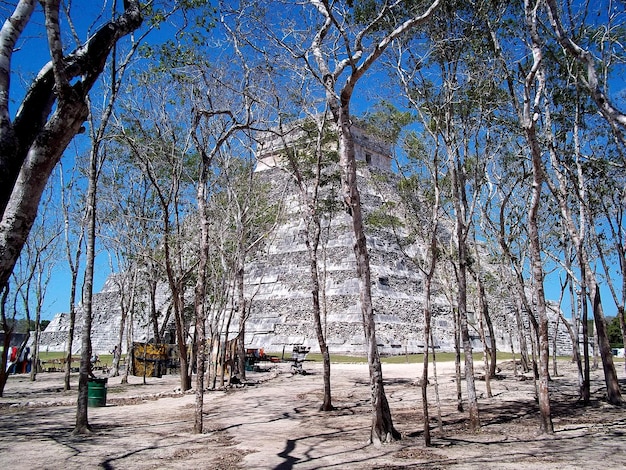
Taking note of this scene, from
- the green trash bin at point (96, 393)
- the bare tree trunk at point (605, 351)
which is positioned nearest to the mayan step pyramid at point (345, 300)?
the green trash bin at point (96, 393)

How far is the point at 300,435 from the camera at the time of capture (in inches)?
274

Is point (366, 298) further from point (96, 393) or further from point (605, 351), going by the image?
point (96, 393)

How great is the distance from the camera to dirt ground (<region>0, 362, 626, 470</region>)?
17.4ft

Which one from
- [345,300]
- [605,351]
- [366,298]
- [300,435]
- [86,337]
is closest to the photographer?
[366,298]

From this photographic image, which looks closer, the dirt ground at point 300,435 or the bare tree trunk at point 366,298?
the dirt ground at point 300,435

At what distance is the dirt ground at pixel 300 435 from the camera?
531 cm

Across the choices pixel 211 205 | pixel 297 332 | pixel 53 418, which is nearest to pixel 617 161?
pixel 211 205

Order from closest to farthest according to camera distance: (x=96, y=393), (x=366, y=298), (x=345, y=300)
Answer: (x=366, y=298), (x=96, y=393), (x=345, y=300)

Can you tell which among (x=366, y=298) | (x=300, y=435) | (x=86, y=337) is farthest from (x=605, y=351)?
(x=86, y=337)

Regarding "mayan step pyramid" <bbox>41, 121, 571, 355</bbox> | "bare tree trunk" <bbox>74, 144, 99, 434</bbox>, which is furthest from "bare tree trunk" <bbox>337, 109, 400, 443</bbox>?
"mayan step pyramid" <bbox>41, 121, 571, 355</bbox>

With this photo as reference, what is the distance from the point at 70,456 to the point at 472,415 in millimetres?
5220

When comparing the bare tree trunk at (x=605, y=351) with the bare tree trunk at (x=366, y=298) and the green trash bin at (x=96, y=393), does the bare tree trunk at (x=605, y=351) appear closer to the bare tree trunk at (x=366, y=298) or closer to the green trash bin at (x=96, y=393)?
the bare tree trunk at (x=366, y=298)

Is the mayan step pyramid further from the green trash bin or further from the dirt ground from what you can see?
the green trash bin

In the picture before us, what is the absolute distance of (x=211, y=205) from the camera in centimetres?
1427
